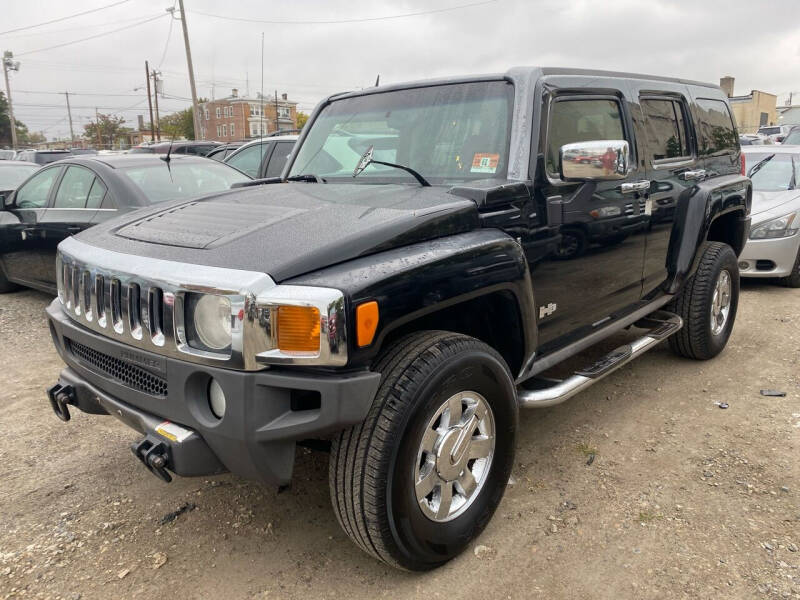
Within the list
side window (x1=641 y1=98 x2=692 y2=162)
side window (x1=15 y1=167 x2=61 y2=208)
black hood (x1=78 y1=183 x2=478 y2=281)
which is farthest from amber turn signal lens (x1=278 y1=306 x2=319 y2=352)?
side window (x1=15 y1=167 x2=61 y2=208)

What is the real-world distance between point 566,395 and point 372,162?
144 centimetres

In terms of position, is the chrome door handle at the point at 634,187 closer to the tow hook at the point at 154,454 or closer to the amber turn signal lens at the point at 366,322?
the amber turn signal lens at the point at 366,322

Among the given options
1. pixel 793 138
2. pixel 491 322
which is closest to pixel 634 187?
pixel 491 322

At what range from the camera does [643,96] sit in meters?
3.91

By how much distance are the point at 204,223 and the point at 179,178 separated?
361cm

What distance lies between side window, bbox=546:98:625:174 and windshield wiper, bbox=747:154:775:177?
5.37m

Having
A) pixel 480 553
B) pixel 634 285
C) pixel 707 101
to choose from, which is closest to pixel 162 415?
pixel 480 553

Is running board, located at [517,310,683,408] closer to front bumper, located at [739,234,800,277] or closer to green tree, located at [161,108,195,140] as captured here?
front bumper, located at [739,234,800,277]

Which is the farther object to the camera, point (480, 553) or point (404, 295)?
point (480, 553)

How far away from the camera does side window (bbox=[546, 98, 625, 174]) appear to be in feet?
10.2

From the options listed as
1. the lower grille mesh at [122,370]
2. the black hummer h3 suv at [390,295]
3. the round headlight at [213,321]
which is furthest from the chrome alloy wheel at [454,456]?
the lower grille mesh at [122,370]

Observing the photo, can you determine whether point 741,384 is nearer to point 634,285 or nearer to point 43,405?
point 634,285

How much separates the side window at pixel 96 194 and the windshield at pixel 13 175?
13.8ft

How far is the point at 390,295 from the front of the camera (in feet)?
7.14
